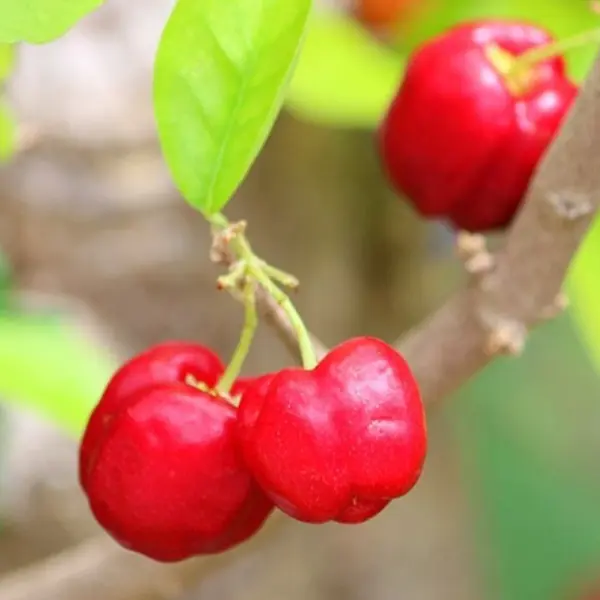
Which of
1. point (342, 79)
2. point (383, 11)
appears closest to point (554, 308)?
point (342, 79)

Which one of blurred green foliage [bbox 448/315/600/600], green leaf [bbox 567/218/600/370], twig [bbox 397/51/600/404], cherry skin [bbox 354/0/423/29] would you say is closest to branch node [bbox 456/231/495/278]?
twig [bbox 397/51/600/404]

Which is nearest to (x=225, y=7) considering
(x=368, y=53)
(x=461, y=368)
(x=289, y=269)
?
(x=461, y=368)

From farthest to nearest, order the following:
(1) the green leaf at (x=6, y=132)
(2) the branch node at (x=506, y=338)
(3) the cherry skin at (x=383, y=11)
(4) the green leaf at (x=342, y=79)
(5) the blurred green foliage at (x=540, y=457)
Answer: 1. (5) the blurred green foliage at (x=540, y=457)
2. (3) the cherry skin at (x=383, y=11)
3. (4) the green leaf at (x=342, y=79)
4. (1) the green leaf at (x=6, y=132)
5. (2) the branch node at (x=506, y=338)

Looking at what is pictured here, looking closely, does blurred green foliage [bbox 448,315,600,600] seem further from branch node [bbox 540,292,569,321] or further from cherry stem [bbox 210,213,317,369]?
cherry stem [bbox 210,213,317,369]

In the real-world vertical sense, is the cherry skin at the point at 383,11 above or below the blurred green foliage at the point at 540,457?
above

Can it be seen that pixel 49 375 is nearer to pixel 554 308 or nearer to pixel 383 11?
pixel 554 308

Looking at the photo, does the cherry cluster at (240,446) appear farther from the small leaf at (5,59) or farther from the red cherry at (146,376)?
the small leaf at (5,59)

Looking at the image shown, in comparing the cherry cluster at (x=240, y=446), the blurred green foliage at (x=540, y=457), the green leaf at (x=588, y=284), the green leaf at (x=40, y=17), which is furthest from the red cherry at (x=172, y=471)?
the blurred green foliage at (x=540, y=457)
